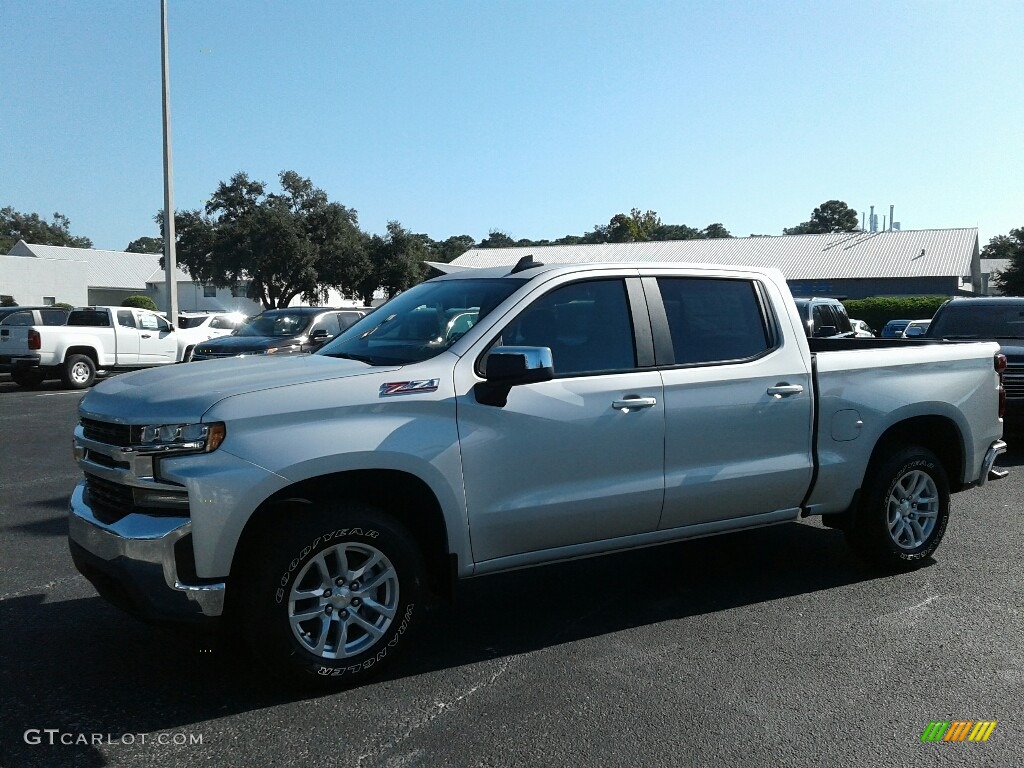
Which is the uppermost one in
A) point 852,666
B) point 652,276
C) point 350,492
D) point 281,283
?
point 281,283

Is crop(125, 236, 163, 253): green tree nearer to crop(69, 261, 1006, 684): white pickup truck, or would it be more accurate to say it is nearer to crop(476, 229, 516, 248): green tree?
crop(476, 229, 516, 248): green tree

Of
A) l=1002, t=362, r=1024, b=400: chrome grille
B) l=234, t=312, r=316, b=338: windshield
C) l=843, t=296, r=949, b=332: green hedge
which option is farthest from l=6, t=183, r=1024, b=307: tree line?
l=1002, t=362, r=1024, b=400: chrome grille

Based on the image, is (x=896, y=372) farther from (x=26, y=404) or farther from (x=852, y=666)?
(x=26, y=404)

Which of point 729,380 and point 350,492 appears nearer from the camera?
point 350,492

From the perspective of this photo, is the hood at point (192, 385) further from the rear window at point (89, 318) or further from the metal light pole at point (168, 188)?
the metal light pole at point (168, 188)

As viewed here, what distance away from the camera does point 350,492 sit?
14.2 feet

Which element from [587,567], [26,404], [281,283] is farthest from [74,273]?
[587,567]

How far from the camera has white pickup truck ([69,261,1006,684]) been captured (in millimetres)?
3916

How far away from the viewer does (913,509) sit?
6055 millimetres

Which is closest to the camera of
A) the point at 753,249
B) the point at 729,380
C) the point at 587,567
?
the point at 729,380

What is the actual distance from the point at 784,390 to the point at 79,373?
18.5 metres

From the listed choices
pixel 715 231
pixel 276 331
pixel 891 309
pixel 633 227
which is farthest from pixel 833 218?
pixel 276 331

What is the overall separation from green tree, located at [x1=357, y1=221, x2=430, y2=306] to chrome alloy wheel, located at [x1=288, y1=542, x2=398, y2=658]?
5212cm

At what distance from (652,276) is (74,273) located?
223ft
